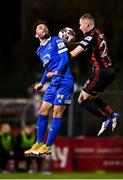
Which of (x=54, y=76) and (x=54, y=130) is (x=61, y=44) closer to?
(x=54, y=76)

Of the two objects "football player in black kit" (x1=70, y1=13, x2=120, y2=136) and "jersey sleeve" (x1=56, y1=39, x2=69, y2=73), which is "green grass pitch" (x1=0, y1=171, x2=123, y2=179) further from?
"jersey sleeve" (x1=56, y1=39, x2=69, y2=73)

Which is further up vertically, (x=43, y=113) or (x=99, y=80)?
(x=99, y=80)

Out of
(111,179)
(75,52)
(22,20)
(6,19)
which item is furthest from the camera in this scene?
(6,19)

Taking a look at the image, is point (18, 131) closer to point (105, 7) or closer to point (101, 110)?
point (105, 7)

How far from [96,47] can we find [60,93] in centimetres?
123

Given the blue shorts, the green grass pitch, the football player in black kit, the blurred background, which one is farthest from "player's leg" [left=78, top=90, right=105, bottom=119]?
the green grass pitch

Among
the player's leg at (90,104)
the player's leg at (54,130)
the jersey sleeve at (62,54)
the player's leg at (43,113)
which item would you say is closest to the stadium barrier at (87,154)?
the player's leg at (90,104)

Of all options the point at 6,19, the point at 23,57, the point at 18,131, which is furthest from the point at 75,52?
the point at 6,19

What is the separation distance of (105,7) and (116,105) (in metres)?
3.78

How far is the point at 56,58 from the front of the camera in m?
22.8

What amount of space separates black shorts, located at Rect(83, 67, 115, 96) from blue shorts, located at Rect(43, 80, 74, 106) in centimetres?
55

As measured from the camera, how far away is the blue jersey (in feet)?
74.1

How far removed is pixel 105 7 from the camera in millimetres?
38469

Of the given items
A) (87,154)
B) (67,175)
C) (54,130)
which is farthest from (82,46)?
(87,154)
